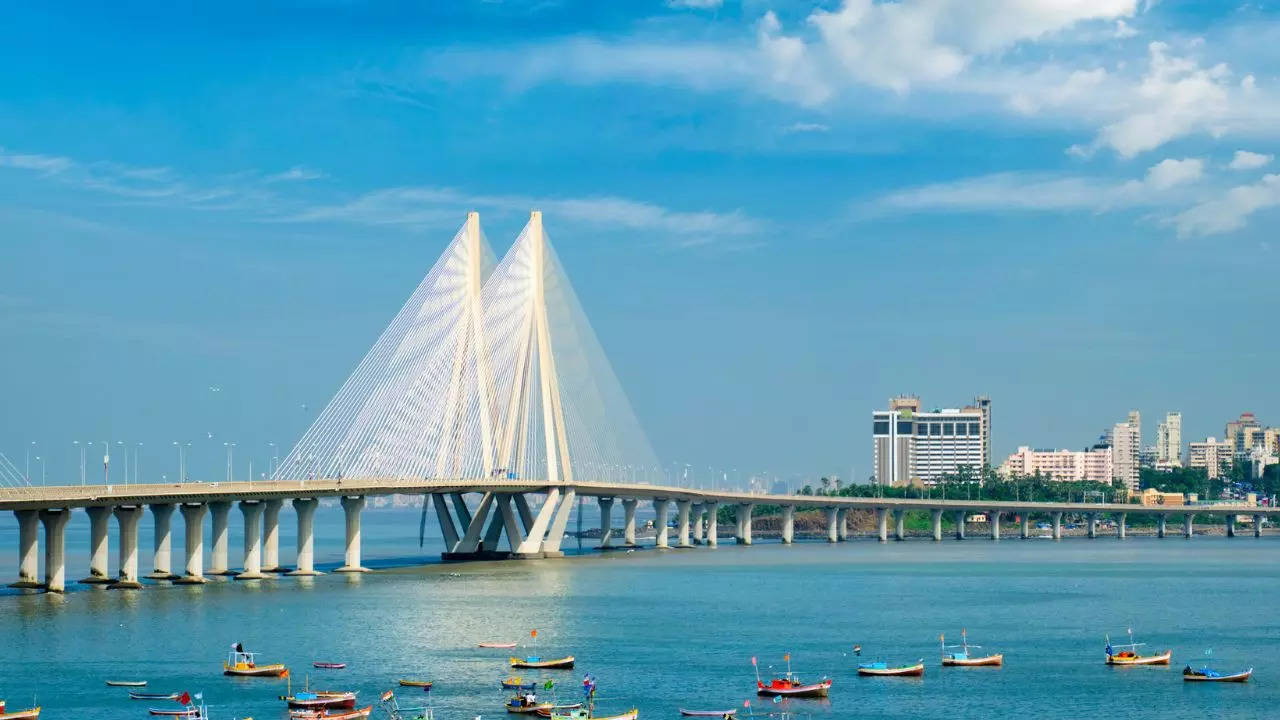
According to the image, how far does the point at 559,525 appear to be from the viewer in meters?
147

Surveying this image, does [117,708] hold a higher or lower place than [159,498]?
lower

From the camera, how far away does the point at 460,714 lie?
202 feet

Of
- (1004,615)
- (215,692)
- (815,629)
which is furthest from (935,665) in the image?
(215,692)

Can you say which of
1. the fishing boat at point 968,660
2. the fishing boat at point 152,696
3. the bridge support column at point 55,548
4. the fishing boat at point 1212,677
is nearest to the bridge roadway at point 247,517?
the bridge support column at point 55,548

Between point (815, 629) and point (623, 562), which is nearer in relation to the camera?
point (815, 629)

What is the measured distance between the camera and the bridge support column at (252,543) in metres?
115

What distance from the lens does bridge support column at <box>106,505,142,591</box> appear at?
103125 mm

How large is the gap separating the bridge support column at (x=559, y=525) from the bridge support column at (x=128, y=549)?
145ft

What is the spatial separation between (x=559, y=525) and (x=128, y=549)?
4854 centimetres

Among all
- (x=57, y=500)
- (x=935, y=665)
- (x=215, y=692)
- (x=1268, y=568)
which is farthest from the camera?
(x=1268, y=568)

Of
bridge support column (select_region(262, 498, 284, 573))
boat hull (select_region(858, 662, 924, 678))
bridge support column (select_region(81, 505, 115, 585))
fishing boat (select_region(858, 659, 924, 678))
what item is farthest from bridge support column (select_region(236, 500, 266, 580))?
boat hull (select_region(858, 662, 924, 678))

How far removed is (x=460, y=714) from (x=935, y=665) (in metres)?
23.4

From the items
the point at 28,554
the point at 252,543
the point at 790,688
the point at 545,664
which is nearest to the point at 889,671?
the point at 790,688

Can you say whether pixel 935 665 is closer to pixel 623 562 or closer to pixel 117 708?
pixel 117 708
